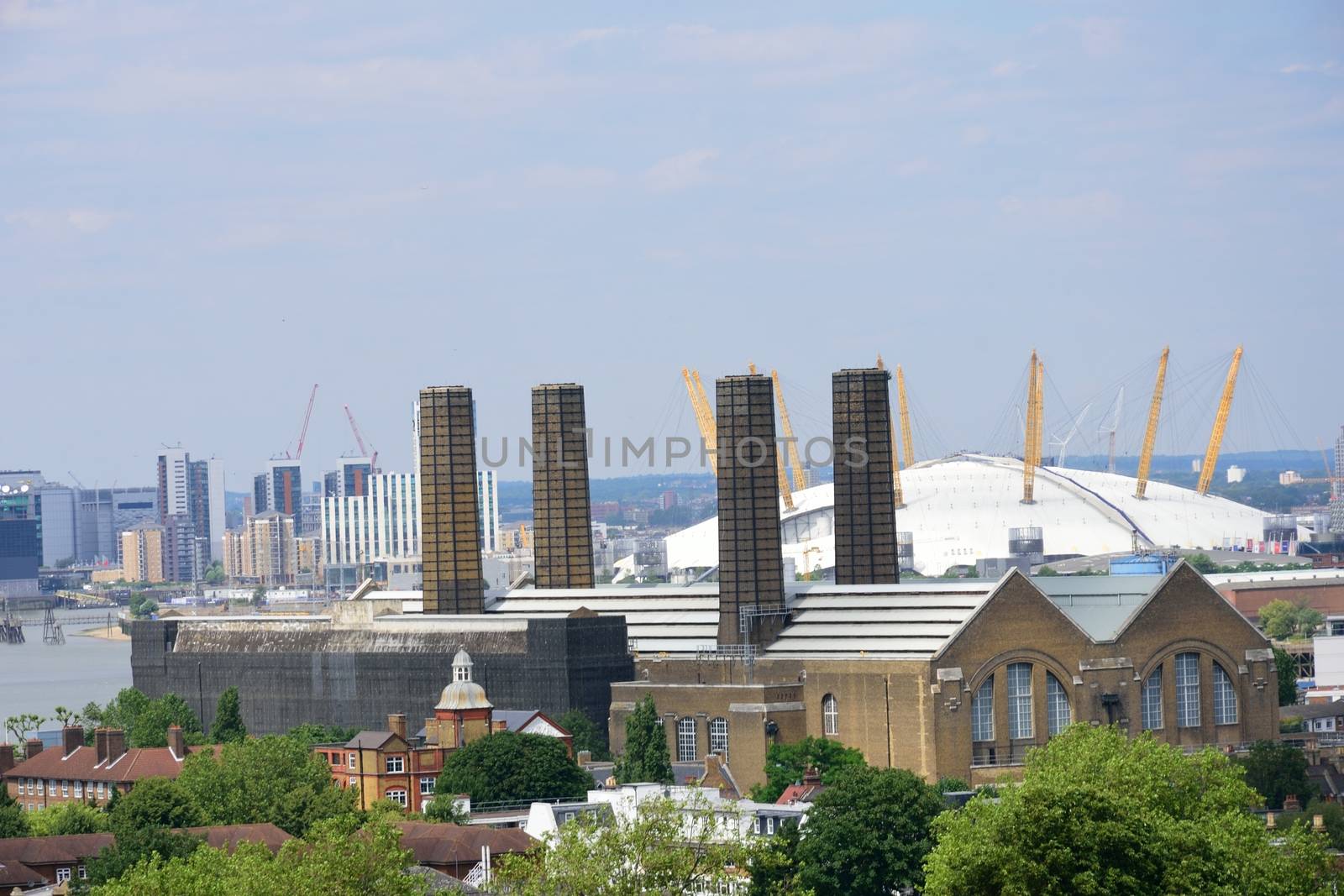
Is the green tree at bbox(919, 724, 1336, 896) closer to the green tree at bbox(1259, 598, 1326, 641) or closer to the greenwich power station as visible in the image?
the greenwich power station

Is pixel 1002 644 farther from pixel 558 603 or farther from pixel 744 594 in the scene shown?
pixel 558 603

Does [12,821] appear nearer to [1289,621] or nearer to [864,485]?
[864,485]

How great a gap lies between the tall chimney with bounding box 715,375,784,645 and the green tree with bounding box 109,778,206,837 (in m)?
31.8

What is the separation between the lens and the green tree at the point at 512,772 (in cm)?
9312

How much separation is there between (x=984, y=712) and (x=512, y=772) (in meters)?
17.8

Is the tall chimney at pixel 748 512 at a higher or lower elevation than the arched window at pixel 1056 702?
higher

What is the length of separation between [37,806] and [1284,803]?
42384 millimetres

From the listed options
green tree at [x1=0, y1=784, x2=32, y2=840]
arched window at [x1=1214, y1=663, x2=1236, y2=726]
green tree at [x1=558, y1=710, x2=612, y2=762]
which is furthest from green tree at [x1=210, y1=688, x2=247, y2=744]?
arched window at [x1=1214, y1=663, x2=1236, y2=726]

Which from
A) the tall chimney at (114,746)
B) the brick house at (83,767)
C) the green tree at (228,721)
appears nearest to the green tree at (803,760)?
the brick house at (83,767)

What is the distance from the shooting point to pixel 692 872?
57250mm

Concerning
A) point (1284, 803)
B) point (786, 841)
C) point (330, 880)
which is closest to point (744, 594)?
point (1284, 803)

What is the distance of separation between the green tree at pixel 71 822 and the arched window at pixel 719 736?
23.7m

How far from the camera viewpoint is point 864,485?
391 feet

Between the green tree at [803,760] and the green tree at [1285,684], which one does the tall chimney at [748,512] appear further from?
the green tree at [1285,684]
